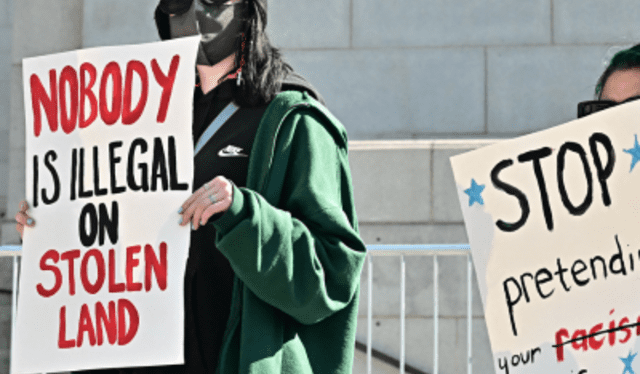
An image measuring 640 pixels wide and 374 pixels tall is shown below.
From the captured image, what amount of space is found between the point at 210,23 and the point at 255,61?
0.50 feet

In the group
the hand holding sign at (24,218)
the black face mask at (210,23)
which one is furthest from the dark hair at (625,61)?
the hand holding sign at (24,218)

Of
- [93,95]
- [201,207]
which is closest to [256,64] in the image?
[93,95]

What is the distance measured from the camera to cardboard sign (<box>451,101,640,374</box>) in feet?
8.64

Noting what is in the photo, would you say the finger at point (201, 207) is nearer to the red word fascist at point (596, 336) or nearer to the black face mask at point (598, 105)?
the red word fascist at point (596, 336)

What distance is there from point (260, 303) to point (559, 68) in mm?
6002

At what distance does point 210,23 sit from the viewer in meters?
2.52

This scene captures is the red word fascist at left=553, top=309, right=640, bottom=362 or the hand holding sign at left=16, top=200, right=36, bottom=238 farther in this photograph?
the red word fascist at left=553, top=309, right=640, bottom=362

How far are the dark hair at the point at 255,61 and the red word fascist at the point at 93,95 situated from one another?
173 millimetres

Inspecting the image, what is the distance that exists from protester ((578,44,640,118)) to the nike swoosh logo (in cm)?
107

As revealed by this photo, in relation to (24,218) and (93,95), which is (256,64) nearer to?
(93,95)

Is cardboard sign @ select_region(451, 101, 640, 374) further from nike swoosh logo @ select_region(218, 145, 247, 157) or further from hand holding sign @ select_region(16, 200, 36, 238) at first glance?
hand holding sign @ select_region(16, 200, 36, 238)

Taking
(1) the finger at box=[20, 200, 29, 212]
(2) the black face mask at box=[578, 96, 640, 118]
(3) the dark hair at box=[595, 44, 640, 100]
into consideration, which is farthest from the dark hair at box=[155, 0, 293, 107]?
(3) the dark hair at box=[595, 44, 640, 100]

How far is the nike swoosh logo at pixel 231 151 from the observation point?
245 cm

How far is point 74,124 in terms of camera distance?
8.29ft
